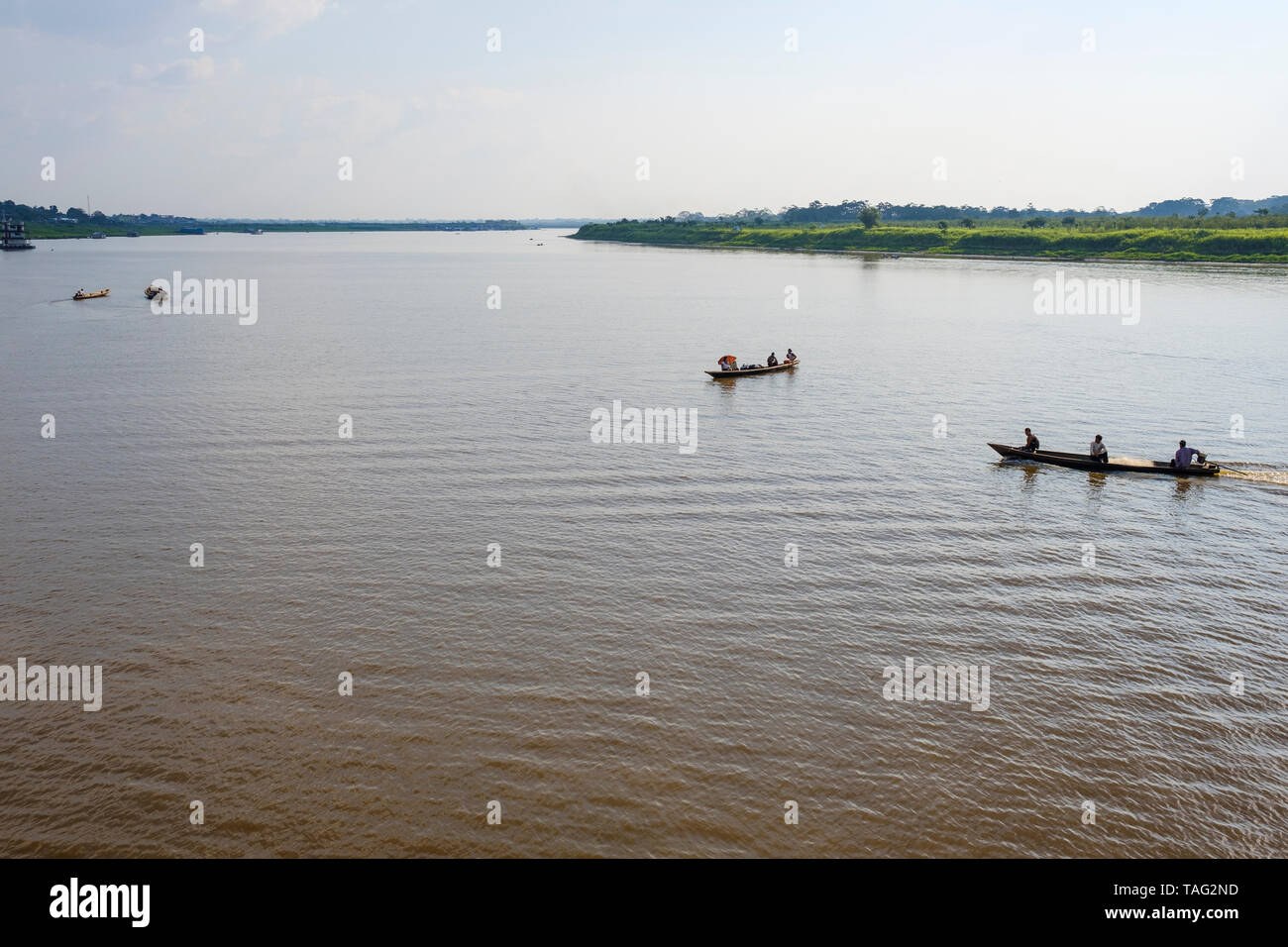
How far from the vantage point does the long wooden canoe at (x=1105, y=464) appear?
37.5m

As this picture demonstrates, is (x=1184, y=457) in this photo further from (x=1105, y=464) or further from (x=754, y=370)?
(x=754, y=370)

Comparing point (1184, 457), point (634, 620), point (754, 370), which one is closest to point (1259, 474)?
point (1184, 457)

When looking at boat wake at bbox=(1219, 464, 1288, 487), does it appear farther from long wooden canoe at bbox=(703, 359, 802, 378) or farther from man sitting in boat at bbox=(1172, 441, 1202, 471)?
long wooden canoe at bbox=(703, 359, 802, 378)

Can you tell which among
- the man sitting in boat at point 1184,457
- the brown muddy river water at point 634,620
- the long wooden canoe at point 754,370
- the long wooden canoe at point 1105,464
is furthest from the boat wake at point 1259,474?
the long wooden canoe at point 754,370

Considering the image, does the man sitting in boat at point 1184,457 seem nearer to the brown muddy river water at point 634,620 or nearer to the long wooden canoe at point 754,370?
the brown muddy river water at point 634,620

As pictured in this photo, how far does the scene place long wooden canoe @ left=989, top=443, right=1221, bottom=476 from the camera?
3747cm

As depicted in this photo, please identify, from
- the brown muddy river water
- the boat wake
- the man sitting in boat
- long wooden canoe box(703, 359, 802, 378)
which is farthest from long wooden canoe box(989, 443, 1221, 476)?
long wooden canoe box(703, 359, 802, 378)

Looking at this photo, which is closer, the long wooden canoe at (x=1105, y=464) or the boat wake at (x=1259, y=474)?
the boat wake at (x=1259, y=474)

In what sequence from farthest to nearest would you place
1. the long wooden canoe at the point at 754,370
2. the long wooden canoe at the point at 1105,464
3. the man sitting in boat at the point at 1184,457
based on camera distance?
the long wooden canoe at the point at 754,370
the long wooden canoe at the point at 1105,464
the man sitting in boat at the point at 1184,457

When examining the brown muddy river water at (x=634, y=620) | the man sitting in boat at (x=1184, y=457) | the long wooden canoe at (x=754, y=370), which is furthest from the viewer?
the long wooden canoe at (x=754, y=370)

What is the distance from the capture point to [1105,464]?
3856cm

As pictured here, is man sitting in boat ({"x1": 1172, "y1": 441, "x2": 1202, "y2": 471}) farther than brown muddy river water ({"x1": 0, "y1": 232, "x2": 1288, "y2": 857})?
Yes
